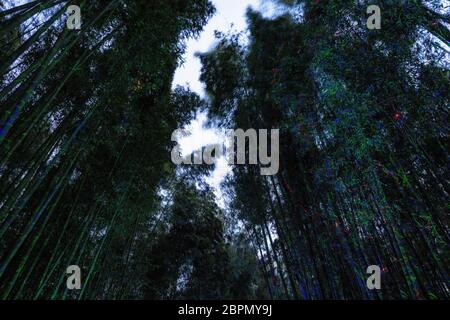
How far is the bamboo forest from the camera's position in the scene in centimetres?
321

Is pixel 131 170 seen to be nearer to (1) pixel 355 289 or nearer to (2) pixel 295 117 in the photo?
(2) pixel 295 117

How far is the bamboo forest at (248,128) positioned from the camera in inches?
126

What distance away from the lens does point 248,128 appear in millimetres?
5977

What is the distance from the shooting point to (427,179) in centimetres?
362

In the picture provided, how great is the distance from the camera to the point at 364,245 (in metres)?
4.12

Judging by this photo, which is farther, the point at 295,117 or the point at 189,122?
the point at 189,122

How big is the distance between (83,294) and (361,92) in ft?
17.3

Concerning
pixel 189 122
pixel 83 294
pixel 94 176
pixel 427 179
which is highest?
pixel 189 122

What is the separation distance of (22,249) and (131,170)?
1814 millimetres

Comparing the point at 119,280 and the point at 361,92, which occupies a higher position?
the point at 361,92

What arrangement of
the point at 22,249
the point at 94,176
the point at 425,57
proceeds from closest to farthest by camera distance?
1. the point at 425,57
2. the point at 22,249
3. the point at 94,176
